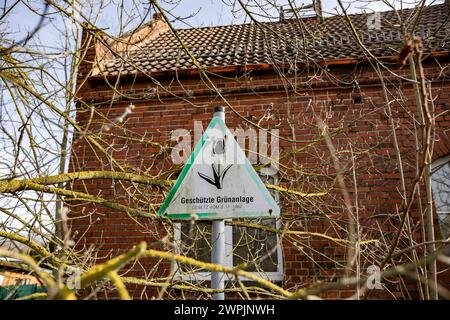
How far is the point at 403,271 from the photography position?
93 cm

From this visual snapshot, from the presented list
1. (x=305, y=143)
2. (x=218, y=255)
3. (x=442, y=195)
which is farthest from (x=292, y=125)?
(x=218, y=255)

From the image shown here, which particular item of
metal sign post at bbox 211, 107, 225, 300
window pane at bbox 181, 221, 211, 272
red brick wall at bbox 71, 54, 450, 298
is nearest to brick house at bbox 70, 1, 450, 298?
red brick wall at bbox 71, 54, 450, 298

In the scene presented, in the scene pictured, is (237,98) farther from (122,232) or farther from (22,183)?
(22,183)

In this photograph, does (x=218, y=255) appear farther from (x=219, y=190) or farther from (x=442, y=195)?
(x=442, y=195)

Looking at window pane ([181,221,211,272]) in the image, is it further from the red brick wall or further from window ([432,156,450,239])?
window ([432,156,450,239])

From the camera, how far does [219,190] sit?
200 centimetres

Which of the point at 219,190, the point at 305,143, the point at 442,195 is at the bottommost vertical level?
the point at 219,190

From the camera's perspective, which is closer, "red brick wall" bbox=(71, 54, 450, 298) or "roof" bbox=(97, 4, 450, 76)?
"red brick wall" bbox=(71, 54, 450, 298)

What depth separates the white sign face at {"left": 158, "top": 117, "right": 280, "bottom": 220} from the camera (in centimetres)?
198

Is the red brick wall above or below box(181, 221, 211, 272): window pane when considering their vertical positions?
above

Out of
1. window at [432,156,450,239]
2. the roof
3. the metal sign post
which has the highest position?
the roof
